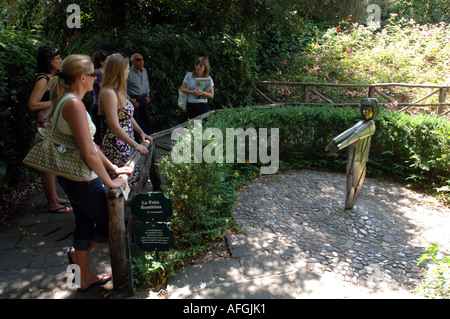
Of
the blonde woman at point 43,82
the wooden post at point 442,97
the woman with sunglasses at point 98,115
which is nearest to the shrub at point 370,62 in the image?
the wooden post at point 442,97

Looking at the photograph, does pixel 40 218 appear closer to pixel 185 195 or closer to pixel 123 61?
pixel 185 195

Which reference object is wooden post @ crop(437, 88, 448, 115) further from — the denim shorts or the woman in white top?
the denim shorts

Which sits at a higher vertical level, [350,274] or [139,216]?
[139,216]

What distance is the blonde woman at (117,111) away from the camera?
123 inches

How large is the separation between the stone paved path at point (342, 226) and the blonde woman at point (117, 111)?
1564 millimetres

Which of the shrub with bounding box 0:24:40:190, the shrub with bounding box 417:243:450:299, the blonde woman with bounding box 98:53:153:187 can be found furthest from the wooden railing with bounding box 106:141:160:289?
the shrub with bounding box 417:243:450:299

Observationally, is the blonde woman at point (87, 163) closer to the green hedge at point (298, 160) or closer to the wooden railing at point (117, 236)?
the wooden railing at point (117, 236)

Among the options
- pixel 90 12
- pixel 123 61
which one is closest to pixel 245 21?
pixel 90 12

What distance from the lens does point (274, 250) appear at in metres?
3.56

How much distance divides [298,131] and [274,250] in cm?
332

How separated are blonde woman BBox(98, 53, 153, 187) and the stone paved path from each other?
1564 mm

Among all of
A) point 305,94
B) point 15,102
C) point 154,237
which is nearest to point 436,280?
point 154,237

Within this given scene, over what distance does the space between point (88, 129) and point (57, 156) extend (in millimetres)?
313

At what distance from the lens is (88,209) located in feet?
8.61
